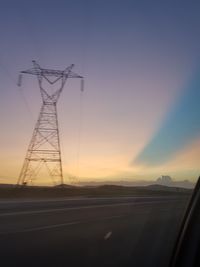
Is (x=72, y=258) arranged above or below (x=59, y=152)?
below

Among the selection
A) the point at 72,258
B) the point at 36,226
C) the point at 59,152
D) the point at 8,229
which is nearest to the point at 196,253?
the point at 72,258

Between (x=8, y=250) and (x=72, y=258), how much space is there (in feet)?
5.78

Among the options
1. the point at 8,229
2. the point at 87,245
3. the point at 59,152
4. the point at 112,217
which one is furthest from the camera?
the point at 59,152

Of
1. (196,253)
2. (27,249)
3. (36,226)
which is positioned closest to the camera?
(196,253)

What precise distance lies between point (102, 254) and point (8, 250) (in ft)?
7.65

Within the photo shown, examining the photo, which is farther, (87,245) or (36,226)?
(36,226)

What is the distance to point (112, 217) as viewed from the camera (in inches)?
1182

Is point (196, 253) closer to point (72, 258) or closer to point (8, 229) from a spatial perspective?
point (72, 258)

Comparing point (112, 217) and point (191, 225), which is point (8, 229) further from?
point (191, 225)

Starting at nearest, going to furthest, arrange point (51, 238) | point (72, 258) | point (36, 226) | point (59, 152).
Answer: point (72, 258) < point (51, 238) < point (36, 226) < point (59, 152)

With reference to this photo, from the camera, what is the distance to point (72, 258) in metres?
14.7

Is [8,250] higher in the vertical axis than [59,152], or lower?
lower

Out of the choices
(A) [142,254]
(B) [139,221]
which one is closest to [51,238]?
(A) [142,254]

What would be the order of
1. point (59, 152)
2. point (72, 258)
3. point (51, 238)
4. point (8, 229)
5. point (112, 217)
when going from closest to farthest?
point (72, 258) < point (51, 238) < point (8, 229) < point (112, 217) < point (59, 152)
